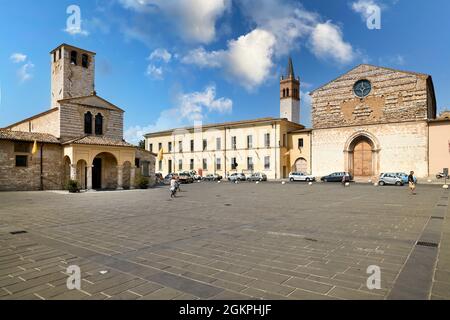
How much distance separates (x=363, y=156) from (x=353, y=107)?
684 centimetres

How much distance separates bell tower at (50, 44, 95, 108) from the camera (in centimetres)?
2998

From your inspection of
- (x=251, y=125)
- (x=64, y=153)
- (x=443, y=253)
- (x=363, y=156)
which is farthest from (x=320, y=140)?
(x=443, y=253)

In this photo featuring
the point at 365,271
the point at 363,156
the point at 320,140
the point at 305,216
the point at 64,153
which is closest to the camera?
the point at 365,271

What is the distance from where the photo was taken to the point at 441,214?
10453mm

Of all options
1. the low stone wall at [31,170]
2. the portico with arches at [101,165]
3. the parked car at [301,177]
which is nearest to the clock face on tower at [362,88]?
the parked car at [301,177]

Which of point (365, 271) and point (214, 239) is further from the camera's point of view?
point (214, 239)

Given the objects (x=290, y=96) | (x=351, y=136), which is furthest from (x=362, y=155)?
(x=290, y=96)

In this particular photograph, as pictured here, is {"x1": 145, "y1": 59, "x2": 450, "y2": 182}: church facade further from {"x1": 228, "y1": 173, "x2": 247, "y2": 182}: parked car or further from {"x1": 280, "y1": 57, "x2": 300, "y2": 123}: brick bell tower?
{"x1": 280, "y1": 57, "x2": 300, "y2": 123}: brick bell tower

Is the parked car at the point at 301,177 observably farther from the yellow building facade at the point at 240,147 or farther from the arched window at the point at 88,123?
the arched window at the point at 88,123

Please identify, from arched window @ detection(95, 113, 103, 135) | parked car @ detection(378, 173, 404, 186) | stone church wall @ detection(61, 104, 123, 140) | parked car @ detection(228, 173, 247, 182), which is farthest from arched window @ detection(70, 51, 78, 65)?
parked car @ detection(378, 173, 404, 186)

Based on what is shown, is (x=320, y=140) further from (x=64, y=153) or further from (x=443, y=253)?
(x=443, y=253)

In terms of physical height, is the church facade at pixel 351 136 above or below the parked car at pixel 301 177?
above

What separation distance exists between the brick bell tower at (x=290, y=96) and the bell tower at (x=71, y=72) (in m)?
43.6

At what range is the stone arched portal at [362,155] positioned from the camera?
38.3 metres
